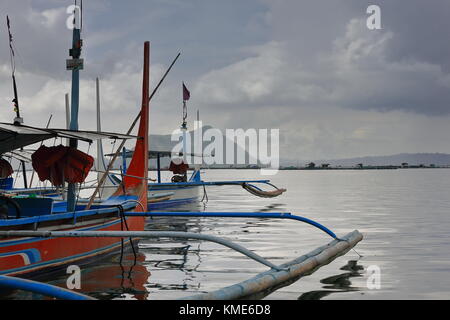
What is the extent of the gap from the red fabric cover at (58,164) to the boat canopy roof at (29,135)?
0.42m

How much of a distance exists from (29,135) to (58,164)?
1.42m

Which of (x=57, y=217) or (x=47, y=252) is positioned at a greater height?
(x=57, y=217)

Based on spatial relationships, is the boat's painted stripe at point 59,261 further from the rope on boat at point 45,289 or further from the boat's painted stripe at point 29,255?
the rope on boat at point 45,289

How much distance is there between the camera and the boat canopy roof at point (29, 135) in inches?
441

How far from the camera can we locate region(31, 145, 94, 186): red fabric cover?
12711mm

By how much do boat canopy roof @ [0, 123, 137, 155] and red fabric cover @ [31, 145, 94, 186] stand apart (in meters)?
0.42

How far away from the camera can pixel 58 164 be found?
41.9 ft

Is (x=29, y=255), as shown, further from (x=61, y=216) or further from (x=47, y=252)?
(x=61, y=216)

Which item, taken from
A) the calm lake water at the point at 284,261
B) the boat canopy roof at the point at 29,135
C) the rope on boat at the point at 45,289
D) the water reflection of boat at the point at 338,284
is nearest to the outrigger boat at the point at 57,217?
the boat canopy roof at the point at 29,135

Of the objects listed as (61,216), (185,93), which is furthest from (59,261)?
(185,93)

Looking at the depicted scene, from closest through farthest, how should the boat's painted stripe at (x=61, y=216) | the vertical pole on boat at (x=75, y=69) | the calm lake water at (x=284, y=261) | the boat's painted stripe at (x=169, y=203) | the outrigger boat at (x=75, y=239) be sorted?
the outrigger boat at (x=75, y=239)
the boat's painted stripe at (x=61, y=216)
the calm lake water at (x=284, y=261)
the vertical pole on boat at (x=75, y=69)
the boat's painted stripe at (x=169, y=203)
